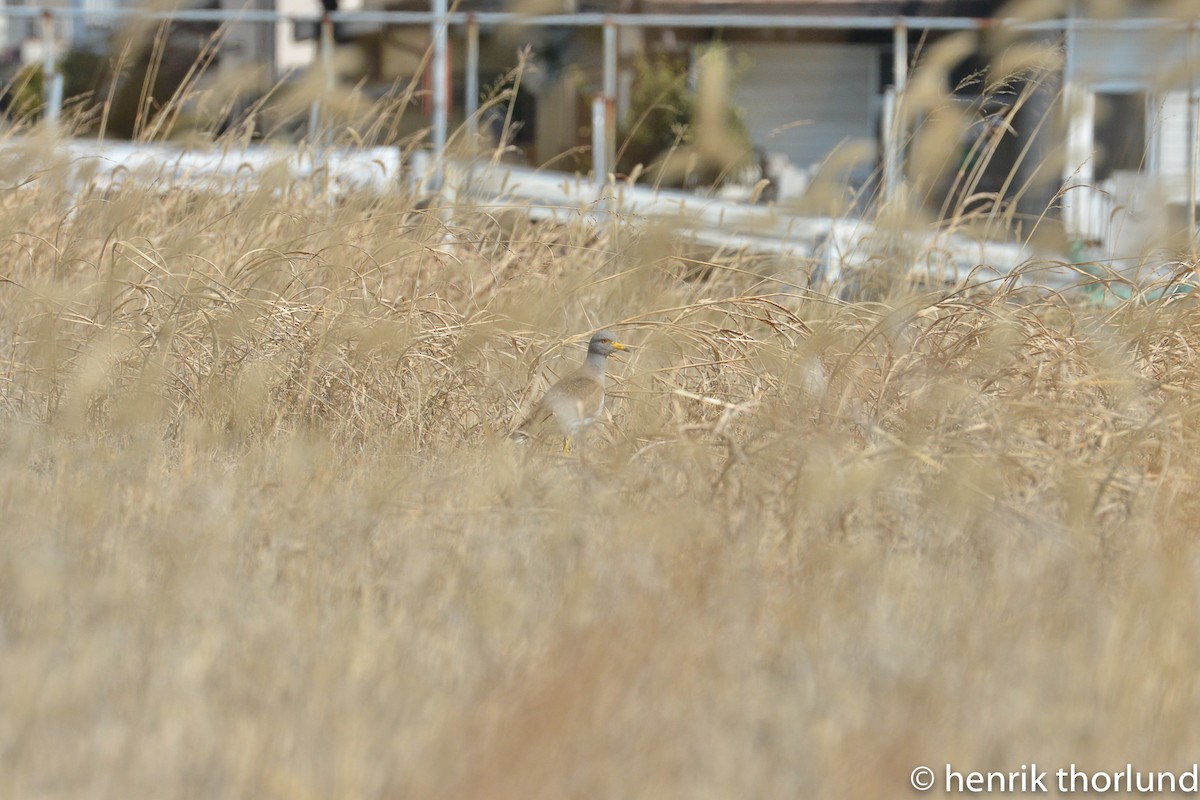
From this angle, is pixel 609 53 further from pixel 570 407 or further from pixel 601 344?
pixel 570 407

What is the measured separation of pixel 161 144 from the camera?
5656 millimetres

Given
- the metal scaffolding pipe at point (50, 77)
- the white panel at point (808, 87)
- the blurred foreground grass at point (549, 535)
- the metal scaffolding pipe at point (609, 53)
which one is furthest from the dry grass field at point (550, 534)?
the white panel at point (808, 87)

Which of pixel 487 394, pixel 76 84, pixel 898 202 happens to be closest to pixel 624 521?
pixel 487 394

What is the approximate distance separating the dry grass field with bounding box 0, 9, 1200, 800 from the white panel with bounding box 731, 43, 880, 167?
371 inches

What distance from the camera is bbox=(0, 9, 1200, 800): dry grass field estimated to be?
2.00m

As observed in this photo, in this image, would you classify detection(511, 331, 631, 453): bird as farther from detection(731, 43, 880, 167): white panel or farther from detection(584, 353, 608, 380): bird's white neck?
detection(731, 43, 880, 167): white panel

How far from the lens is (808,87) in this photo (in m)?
14.0

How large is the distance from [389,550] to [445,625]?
0.42 meters

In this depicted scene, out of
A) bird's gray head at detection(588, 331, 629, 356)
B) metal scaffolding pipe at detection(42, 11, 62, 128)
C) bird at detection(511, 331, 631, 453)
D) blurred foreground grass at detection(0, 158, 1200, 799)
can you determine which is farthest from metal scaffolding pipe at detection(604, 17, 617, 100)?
bird at detection(511, 331, 631, 453)

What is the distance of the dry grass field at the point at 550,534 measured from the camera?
78.7 inches

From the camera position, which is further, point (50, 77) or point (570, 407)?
point (50, 77)

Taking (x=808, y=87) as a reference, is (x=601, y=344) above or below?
below

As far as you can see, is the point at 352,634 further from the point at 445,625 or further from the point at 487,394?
the point at 487,394

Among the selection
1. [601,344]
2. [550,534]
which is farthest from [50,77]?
[550,534]
